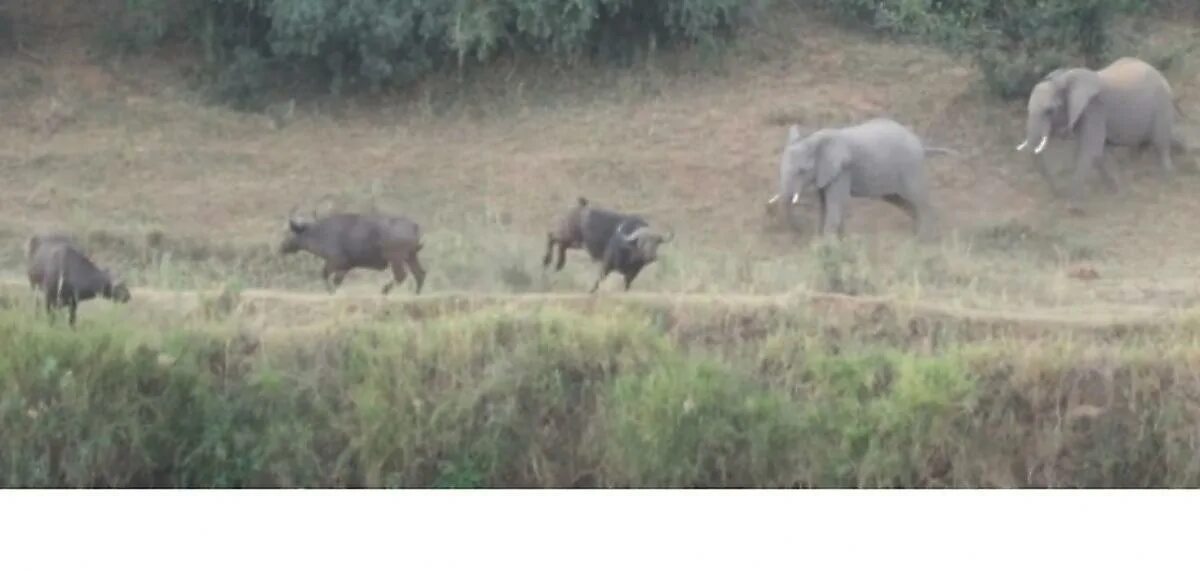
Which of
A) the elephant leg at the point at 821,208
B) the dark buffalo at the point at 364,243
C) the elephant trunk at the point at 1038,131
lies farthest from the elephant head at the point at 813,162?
the dark buffalo at the point at 364,243

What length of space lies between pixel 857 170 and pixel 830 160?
359 millimetres

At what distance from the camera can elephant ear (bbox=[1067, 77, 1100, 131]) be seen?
1661 centimetres

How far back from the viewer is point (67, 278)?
40.5 ft

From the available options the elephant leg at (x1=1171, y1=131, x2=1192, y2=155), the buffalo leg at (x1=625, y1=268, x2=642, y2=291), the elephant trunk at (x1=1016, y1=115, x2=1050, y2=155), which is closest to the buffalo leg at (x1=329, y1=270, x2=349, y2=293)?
the buffalo leg at (x1=625, y1=268, x2=642, y2=291)

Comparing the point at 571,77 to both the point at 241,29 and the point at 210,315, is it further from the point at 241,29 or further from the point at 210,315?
the point at 210,315

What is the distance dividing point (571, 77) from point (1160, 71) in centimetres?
541

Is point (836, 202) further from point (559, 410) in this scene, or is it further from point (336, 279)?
point (559, 410)

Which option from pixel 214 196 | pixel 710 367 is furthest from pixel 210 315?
pixel 214 196

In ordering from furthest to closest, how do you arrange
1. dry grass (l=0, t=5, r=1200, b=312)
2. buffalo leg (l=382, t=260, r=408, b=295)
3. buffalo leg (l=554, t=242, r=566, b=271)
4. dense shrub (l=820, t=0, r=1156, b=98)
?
1. dense shrub (l=820, t=0, r=1156, b=98)
2. dry grass (l=0, t=5, r=1200, b=312)
3. buffalo leg (l=554, t=242, r=566, b=271)
4. buffalo leg (l=382, t=260, r=408, b=295)

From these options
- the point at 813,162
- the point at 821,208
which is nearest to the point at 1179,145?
the point at 821,208

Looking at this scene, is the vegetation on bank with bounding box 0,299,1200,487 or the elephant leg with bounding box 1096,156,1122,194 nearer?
the vegetation on bank with bounding box 0,299,1200,487

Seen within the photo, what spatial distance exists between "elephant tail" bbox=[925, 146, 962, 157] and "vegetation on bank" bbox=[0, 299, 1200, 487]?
16.3 feet

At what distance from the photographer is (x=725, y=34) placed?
19594 mm

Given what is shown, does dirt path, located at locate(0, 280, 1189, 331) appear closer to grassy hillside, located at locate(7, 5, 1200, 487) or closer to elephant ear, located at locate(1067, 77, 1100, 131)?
grassy hillside, located at locate(7, 5, 1200, 487)
